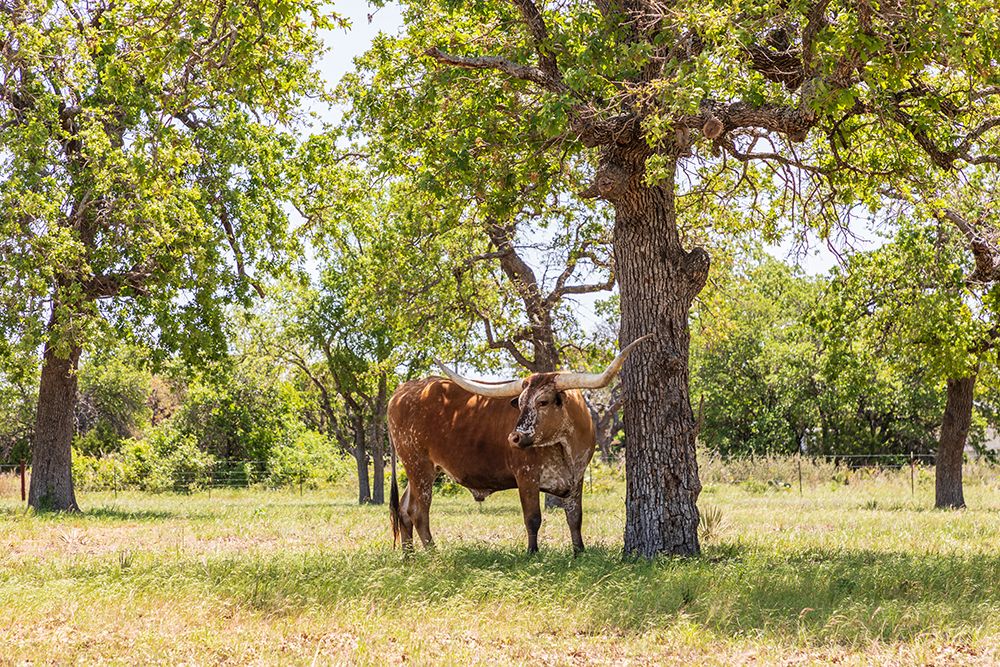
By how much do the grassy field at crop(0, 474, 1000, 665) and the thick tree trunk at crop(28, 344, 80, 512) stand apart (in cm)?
791

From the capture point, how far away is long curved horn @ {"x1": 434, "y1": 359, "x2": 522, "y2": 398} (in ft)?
37.7

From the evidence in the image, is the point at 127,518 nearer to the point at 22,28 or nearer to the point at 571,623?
the point at 22,28

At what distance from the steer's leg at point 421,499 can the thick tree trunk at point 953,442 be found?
13764 millimetres

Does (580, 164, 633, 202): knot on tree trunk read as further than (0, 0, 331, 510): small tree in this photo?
No

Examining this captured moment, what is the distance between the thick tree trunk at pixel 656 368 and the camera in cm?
1057

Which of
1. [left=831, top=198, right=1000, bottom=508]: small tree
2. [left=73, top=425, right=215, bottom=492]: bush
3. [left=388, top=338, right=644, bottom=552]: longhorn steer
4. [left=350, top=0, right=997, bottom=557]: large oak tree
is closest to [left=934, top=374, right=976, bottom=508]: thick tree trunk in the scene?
[left=831, top=198, right=1000, bottom=508]: small tree

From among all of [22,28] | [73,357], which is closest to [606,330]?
[73,357]

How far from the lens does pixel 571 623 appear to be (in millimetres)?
7309

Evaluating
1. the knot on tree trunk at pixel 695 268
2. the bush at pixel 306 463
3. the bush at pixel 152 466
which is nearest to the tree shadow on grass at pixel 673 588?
the knot on tree trunk at pixel 695 268

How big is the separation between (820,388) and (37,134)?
101 ft

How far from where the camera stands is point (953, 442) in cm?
2197

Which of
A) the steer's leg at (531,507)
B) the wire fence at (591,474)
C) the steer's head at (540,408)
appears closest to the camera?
the steer's head at (540,408)

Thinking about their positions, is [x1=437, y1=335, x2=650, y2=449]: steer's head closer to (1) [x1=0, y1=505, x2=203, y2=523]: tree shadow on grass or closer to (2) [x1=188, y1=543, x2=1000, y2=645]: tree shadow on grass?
(2) [x1=188, y1=543, x2=1000, y2=645]: tree shadow on grass

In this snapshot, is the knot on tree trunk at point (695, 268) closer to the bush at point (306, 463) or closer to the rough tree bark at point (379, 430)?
the rough tree bark at point (379, 430)
